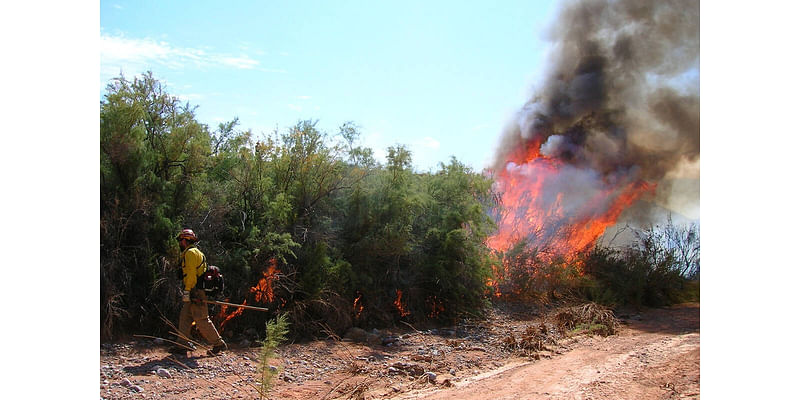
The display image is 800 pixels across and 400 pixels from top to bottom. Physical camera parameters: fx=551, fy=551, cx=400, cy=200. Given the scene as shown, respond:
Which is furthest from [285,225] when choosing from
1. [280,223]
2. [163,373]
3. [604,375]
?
[604,375]

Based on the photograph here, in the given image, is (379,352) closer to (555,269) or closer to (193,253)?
(193,253)

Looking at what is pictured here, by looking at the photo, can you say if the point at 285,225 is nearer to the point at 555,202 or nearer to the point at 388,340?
the point at 388,340

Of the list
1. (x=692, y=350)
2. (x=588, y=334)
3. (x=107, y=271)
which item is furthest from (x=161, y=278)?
(x=692, y=350)

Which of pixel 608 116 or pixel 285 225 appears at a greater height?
pixel 608 116

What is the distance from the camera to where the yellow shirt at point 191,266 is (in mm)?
7629

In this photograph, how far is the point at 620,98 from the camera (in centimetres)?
1636

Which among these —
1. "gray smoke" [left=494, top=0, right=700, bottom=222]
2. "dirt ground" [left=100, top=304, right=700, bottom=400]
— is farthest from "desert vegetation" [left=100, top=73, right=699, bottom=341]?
"gray smoke" [left=494, top=0, right=700, bottom=222]

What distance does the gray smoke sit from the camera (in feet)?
51.5

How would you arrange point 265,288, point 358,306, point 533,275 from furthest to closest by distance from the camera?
point 533,275, point 358,306, point 265,288

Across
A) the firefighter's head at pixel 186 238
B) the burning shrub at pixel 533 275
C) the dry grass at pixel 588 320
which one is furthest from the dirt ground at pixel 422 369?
the burning shrub at pixel 533 275

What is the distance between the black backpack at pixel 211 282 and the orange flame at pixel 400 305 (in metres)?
3.65

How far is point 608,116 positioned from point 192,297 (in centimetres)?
1325

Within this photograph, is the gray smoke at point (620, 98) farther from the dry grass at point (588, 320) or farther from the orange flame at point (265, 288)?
the orange flame at point (265, 288)

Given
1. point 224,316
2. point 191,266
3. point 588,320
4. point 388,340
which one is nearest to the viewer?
point 191,266
